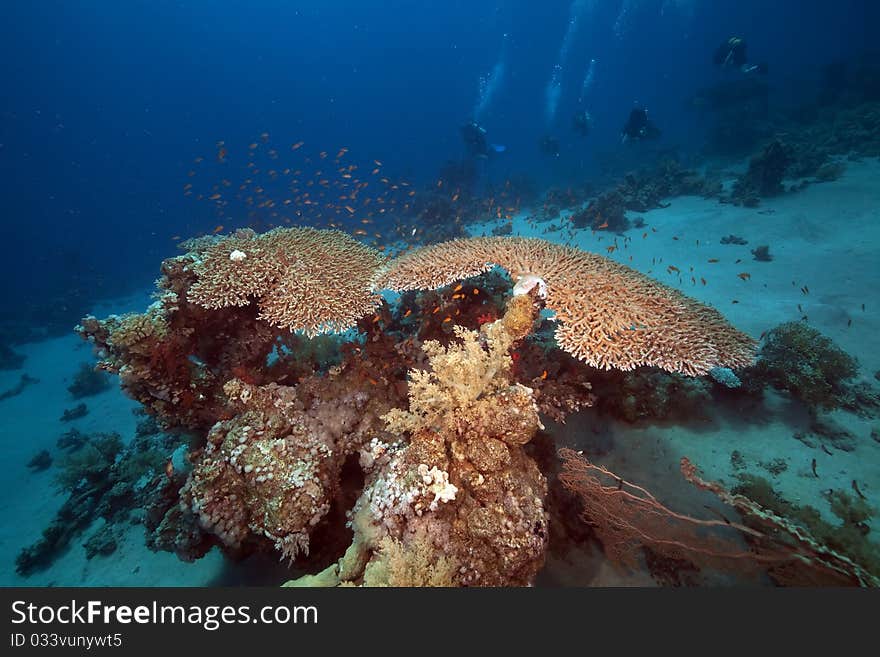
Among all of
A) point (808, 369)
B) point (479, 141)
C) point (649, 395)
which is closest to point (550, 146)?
point (479, 141)

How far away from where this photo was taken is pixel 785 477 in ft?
16.1

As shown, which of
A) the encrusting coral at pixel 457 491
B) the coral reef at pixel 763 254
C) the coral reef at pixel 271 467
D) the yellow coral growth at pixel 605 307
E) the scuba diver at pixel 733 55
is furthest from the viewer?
the scuba diver at pixel 733 55

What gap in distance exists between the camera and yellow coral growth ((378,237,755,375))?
161 inches

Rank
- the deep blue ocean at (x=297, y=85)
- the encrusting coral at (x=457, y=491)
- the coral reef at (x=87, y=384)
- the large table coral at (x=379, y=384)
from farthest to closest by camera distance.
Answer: the deep blue ocean at (x=297, y=85) < the coral reef at (x=87, y=384) < the large table coral at (x=379, y=384) < the encrusting coral at (x=457, y=491)

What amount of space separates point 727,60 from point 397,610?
26.3 m

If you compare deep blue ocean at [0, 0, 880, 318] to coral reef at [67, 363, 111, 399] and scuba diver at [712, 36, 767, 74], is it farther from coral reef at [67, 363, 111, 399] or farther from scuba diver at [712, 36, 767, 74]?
coral reef at [67, 363, 111, 399]

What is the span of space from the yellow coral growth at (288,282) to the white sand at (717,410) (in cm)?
380

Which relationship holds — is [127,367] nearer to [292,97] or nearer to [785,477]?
[785,477]

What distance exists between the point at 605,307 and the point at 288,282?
426 cm

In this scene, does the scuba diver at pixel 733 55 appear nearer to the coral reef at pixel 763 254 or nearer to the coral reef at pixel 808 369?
the coral reef at pixel 763 254

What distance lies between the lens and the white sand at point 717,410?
512 centimetres

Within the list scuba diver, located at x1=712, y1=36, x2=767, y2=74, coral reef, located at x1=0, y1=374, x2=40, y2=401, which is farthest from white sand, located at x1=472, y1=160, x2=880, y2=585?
coral reef, located at x1=0, y1=374, x2=40, y2=401

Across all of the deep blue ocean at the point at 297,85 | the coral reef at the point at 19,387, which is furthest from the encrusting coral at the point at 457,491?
the deep blue ocean at the point at 297,85

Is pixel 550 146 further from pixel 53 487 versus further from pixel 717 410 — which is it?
pixel 53 487
